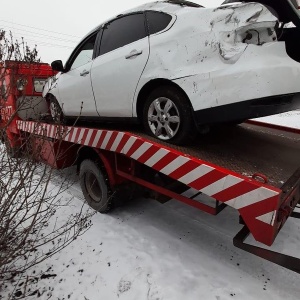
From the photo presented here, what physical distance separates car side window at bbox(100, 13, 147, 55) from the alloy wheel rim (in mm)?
841

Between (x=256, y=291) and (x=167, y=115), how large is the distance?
1.80m

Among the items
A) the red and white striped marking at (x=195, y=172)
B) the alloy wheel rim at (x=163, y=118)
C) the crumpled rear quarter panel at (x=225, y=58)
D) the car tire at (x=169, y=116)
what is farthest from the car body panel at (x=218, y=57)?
the red and white striped marking at (x=195, y=172)

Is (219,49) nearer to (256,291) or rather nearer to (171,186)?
(171,186)

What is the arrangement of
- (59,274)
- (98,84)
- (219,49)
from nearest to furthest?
(219,49) → (59,274) → (98,84)

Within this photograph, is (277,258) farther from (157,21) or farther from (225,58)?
(157,21)

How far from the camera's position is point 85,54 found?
381 cm

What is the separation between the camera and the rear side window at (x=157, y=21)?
271 cm

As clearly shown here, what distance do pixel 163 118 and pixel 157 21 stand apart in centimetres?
107

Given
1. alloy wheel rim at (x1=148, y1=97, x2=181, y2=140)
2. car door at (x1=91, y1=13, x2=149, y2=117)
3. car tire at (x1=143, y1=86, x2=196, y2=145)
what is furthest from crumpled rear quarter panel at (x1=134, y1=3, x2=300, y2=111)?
car door at (x1=91, y1=13, x2=149, y2=117)

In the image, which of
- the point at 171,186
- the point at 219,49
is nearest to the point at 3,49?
the point at 219,49

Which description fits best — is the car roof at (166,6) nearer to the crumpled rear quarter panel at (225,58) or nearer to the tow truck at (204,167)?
the crumpled rear quarter panel at (225,58)

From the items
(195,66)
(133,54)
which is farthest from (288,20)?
(133,54)

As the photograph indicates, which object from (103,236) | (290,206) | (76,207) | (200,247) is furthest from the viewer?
(76,207)

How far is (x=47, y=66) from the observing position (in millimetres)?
6031
